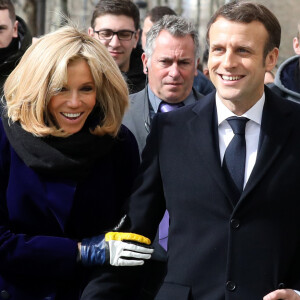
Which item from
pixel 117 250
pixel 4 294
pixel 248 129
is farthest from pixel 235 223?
pixel 4 294

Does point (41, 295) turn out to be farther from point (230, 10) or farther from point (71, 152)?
point (230, 10)

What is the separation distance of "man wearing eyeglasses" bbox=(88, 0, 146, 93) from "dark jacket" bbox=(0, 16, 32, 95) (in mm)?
578

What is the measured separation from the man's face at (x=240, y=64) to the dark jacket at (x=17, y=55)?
2.32 meters

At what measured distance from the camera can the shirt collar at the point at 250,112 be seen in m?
3.58

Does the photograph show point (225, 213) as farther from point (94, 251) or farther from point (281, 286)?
point (94, 251)

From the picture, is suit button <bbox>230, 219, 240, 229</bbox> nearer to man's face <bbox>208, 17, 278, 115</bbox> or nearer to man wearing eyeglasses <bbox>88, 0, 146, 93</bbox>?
man's face <bbox>208, 17, 278, 115</bbox>

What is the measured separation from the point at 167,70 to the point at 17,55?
1.46 metres

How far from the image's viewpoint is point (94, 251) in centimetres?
363

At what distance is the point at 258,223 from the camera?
3410 mm

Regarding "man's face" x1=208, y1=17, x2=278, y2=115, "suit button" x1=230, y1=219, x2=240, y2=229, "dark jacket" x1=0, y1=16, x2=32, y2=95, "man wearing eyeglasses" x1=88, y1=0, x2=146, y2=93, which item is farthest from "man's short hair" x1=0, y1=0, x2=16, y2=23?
"suit button" x1=230, y1=219, x2=240, y2=229

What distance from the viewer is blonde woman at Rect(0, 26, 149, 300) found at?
3670mm

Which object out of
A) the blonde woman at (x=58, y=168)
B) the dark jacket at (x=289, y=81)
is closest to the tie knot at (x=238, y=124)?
the blonde woman at (x=58, y=168)

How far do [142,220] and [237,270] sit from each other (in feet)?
1.70

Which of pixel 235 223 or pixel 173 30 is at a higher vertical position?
pixel 173 30
